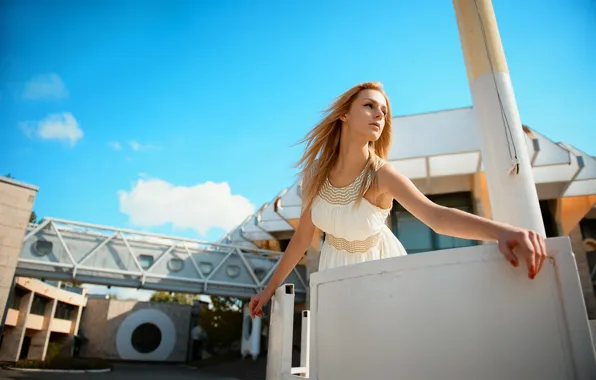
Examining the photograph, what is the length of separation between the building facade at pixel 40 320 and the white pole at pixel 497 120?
1953 centimetres

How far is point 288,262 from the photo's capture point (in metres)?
1.78

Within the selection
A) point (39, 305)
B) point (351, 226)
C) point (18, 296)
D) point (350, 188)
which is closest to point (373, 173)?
point (350, 188)

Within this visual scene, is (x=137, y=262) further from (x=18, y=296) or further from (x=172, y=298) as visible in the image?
(x=172, y=298)

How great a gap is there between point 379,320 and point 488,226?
0.40m

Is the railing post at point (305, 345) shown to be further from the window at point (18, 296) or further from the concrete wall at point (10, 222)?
the window at point (18, 296)

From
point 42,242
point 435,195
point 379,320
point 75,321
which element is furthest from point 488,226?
point 75,321

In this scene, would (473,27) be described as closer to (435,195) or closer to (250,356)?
(435,195)

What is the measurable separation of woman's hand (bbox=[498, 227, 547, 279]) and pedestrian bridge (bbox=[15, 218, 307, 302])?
562 inches

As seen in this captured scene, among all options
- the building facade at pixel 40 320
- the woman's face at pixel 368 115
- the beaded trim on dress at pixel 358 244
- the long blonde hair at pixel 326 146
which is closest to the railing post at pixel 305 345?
the beaded trim on dress at pixel 358 244

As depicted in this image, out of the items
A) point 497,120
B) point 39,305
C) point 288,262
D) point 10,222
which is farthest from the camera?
point 39,305

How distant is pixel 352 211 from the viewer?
167 centimetres

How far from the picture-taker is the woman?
1.65m

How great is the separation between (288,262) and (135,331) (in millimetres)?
29926

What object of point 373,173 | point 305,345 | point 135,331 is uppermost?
point 373,173
